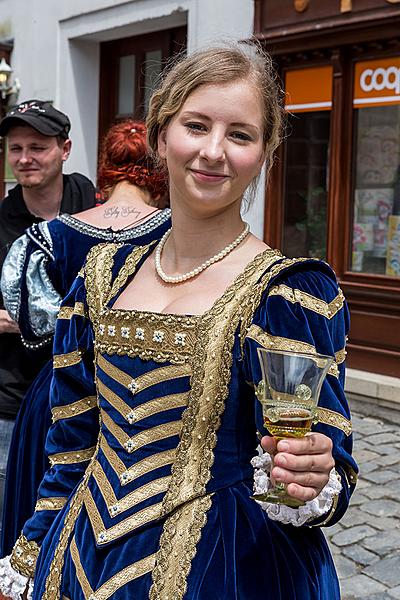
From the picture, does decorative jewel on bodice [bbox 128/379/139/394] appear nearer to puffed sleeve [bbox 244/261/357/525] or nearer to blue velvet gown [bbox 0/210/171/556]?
puffed sleeve [bbox 244/261/357/525]

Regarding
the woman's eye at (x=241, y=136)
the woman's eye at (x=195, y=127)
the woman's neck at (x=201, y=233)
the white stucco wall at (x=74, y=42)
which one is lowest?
the woman's neck at (x=201, y=233)

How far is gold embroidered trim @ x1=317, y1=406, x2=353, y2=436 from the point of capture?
147 centimetres

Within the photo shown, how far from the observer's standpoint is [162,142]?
186 centimetres

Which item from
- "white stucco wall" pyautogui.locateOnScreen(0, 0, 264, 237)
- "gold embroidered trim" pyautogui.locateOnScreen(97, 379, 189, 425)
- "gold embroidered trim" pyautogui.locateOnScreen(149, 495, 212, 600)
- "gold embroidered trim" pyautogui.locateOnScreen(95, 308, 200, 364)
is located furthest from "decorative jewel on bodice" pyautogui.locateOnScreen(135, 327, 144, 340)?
"white stucco wall" pyautogui.locateOnScreen(0, 0, 264, 237)

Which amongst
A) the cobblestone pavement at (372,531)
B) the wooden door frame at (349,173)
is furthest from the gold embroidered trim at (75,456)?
the wooden door frame at (349,173)

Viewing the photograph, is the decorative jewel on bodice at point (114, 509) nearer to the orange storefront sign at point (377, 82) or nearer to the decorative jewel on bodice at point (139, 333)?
the decorative jewel on bodice at point (139, 333)

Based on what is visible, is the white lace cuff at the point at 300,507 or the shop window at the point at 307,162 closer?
the white lace cuff at the point at 300,507

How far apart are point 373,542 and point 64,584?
270cm

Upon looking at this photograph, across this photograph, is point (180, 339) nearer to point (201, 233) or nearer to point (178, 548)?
point (201, 233)

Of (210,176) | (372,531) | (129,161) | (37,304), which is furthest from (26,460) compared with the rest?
(372,531)

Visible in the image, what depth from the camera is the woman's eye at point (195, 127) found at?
5.47 feet

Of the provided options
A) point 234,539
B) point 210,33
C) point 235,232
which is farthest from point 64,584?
point 210,33

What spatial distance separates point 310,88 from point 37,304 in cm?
505

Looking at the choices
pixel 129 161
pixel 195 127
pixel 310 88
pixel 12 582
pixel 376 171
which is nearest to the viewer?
pixel 195 127
